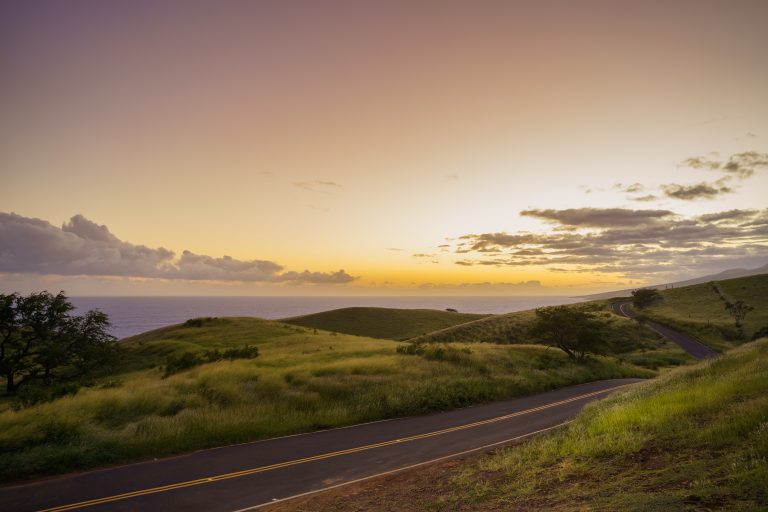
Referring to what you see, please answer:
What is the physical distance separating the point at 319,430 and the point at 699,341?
74682 mm

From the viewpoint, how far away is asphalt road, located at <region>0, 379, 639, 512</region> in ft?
40.6

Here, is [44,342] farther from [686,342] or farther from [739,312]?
[739,312]

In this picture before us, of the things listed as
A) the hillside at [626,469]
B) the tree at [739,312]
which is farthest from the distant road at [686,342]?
the hillside at [626,469]

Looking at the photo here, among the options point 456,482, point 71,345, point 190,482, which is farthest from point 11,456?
point 71,345

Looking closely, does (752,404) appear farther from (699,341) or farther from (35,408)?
(699,341)

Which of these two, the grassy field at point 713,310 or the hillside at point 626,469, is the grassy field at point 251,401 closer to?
the hillside at point 626,469

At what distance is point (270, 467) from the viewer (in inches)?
596

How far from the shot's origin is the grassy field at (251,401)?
16422mm

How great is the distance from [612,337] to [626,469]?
65.3 metres

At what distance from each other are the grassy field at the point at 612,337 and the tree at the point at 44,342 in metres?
46.2

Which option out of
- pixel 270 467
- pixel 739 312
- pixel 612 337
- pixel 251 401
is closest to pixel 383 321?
pixel 612 337

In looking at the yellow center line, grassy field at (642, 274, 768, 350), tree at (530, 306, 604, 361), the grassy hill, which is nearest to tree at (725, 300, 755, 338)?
grassy field at (642, 274, 768, 350)

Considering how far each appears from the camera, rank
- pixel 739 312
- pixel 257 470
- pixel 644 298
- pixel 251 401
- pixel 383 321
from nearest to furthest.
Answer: pixel 257 470 → pixel 251 401 → pixel 739 312 → pixel 644 298 → pixel 383 321

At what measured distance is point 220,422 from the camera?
19.3m
